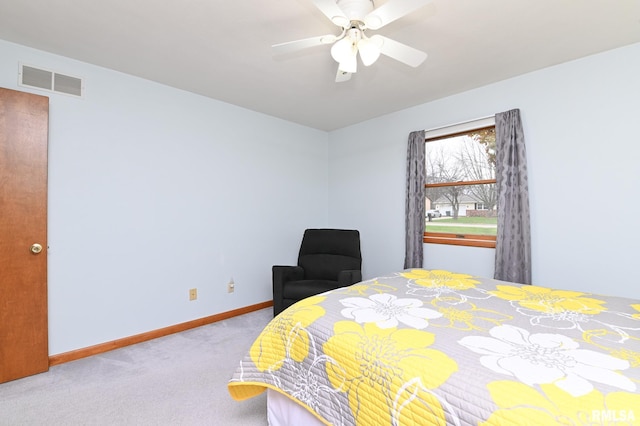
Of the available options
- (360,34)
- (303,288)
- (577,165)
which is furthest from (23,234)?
(577,165)

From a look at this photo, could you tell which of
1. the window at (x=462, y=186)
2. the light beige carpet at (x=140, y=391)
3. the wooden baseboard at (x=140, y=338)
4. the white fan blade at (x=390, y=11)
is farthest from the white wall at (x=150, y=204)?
the white fan blade at (x=390, y=11)

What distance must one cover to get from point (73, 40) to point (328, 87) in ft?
6.53

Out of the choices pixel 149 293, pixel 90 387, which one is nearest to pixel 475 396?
pixel 90 387

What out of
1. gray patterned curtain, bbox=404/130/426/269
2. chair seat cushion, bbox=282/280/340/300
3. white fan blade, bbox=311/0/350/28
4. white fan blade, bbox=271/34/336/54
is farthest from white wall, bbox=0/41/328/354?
white fan blade, bbox=311/0/350/28

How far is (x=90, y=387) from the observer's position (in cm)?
193

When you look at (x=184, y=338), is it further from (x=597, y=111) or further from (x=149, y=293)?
(x=597, y=111)

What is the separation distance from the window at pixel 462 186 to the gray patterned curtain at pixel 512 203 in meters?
0.17

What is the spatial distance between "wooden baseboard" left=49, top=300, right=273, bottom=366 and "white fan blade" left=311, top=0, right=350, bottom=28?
2.91 metres

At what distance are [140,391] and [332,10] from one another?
254 cm

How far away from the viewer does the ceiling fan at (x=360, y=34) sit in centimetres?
135

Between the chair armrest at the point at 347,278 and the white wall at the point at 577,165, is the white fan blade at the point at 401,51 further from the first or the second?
the chair armrest at the point at 347,278

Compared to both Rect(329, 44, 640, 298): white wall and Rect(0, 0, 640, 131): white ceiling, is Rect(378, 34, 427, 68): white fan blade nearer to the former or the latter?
Rect(0, 0, 640, 131): white ceiling

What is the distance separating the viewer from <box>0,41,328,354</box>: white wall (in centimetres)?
228

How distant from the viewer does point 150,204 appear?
106 inches
